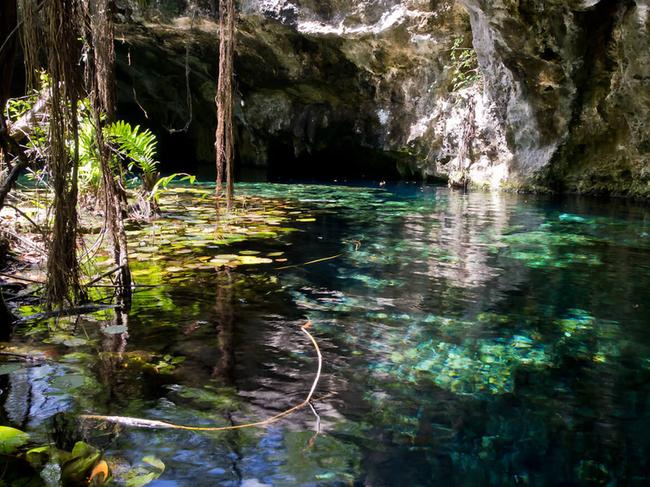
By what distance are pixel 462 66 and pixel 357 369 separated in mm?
13277

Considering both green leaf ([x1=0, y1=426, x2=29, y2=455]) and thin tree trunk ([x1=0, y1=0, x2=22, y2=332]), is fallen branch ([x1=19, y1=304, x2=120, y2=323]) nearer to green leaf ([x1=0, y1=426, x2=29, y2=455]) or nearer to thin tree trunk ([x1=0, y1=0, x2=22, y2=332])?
thin tree trunk ([x1=0, y1=0, x2=22, y2=332])

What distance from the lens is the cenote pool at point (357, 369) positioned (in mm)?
2170

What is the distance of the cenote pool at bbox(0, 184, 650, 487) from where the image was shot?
2170 millimetres

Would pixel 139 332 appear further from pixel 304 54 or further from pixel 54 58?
pixel 304 54

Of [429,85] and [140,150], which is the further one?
[429,85]

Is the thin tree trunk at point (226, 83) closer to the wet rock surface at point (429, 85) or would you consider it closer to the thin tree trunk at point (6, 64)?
the thin tree trunk at point (6, 64)

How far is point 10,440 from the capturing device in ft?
6.60

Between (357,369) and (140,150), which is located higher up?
(140,150)

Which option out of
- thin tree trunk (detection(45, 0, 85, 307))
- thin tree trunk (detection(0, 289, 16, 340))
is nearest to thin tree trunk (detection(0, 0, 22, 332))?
thin tree trunk (detection(0, 289, 16, 340))

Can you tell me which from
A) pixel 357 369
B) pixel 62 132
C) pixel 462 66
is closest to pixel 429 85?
pixel 462 66

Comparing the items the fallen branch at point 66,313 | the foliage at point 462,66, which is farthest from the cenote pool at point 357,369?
the foliage at point 462,66

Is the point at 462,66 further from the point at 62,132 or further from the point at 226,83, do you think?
the point at 62,132

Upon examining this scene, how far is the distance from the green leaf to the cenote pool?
0.36 ft

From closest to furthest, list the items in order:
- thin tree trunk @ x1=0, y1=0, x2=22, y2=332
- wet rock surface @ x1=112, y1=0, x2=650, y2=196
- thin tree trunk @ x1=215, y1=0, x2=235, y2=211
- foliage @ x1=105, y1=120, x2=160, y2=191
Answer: thin tree trunk @ x1=0, y1=0, x2=22, y2=332 < thin tree trunk @ x1=215, y1=0, x2=235, y2=211 < foliage @ x1=105, y1=120, x2=160, y2=191 < wet rock surface @ x1=112, y1=0, x2=650, y2=196
